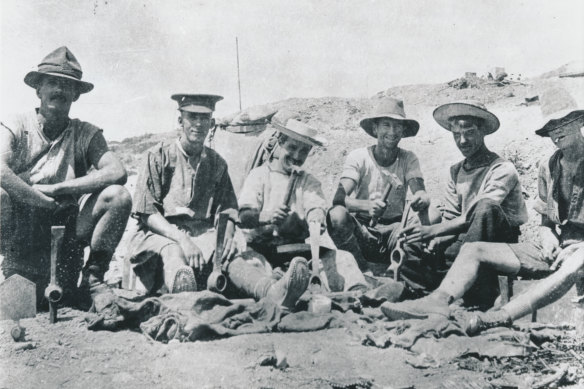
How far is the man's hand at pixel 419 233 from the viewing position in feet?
15.0

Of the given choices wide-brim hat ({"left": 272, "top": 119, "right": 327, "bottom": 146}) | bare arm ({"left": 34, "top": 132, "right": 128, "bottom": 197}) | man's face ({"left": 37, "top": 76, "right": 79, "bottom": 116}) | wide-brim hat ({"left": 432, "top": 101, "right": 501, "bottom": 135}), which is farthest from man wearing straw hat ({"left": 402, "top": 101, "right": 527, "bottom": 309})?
man's face ({"left": 37, "top": 76, "right": 79, "bottom": 116})

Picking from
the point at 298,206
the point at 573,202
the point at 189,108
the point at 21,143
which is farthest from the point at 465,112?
the point at 21,143

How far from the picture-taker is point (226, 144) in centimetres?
1054

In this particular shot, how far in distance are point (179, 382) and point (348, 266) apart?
1943 millimetres

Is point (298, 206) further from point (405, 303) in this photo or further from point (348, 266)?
point (405, 303)

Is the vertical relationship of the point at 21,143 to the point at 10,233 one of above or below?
above

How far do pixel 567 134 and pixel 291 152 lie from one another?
80.9 inches

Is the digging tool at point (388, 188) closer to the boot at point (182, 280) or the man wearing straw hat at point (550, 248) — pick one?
the man wearing straw hat at point (550, 248)

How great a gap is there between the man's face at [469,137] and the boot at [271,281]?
1.82 metres

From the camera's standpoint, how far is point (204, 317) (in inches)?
146

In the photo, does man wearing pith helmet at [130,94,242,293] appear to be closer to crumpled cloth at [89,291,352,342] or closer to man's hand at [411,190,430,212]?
crumpled cloth at [89,291,352,342]

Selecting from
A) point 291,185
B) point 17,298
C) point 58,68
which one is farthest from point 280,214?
point 58,68

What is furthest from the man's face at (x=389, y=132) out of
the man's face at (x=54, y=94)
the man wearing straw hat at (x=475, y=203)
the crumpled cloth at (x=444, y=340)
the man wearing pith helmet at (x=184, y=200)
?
the man's face at (x=54, y=94)

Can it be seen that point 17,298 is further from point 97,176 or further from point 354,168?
point 354,168
